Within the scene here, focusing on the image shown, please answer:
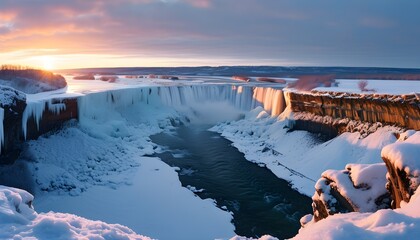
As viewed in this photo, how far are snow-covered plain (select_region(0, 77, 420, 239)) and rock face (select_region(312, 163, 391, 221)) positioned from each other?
1.59 meters

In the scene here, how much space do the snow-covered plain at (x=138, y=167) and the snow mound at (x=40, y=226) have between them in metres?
0.06

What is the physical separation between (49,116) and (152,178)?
7.02m

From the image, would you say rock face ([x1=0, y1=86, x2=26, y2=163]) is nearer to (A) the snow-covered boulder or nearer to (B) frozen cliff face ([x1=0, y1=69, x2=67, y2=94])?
(B) frozen cliff face ([x1=0, y1=69, x2=67, y2=94])

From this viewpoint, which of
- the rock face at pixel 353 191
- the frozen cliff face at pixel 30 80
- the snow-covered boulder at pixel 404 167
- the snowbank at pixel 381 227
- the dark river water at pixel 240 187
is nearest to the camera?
the snowbank at pixel 381 227

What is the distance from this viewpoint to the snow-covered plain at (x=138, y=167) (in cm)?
1480

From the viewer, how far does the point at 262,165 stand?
24.0 meters

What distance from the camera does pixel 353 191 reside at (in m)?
8.15

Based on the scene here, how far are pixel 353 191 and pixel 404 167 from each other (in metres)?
1.71

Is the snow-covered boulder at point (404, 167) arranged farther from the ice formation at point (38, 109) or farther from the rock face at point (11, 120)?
the ice formation at point (38, 109)

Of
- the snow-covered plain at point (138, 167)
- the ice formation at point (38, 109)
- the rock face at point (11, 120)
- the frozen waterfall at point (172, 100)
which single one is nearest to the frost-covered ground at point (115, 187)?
the snow-covered plain at point (138, 167)

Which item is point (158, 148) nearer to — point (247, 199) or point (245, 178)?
point (245, 178)

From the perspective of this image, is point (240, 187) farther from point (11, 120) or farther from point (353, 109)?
point (11, 120)

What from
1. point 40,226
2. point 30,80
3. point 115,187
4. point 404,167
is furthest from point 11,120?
point 30,80

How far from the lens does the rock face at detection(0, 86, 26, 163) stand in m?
16.5
